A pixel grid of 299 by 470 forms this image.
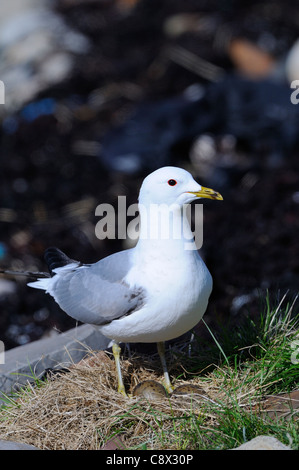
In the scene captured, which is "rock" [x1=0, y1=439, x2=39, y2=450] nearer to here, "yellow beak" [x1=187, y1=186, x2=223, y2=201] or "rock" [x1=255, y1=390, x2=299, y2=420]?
"rock" [x1=255, y1=390, x2=299, y2=420]

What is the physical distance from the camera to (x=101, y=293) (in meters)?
3.16

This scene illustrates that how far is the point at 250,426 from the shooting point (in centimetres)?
272

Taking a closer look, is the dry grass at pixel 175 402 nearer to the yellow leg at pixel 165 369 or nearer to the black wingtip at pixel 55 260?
the yellow leg at pixel 165 369

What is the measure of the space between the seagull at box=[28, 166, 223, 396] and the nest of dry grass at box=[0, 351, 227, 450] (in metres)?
0.15

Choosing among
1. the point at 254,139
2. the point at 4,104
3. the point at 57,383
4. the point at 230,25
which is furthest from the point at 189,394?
the point at 230,25

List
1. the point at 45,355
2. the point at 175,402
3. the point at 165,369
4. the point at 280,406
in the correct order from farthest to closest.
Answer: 1. the point at 45,355
2. the point at 165,369
3. the point at 175,402
4. the point at 280,406

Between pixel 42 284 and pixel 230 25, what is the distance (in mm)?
6704

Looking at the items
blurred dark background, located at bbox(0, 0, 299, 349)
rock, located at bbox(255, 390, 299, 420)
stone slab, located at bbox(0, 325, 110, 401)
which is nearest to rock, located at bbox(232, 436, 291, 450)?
rock, located at bbox(255, 390, 299, 420)

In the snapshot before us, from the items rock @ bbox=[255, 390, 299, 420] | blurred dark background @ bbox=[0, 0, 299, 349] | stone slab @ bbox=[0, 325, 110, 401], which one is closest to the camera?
rock @ bbox=[255, 390, 299, 420]

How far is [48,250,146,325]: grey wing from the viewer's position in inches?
120

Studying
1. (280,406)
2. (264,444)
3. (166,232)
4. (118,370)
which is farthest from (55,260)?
(264,444)

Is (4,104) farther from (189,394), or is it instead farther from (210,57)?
(189,394)

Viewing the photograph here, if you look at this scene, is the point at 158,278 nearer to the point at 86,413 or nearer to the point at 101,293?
the point at 101,293

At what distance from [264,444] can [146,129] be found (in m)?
5.34
